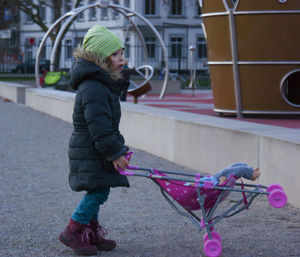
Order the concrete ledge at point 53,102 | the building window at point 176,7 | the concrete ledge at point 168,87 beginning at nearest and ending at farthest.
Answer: the concrete ledge at point 53,102, the concrete ledge at point 168,87, the building window at point 176,7

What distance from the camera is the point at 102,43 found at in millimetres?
5051

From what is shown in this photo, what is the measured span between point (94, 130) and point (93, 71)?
0.37 metres

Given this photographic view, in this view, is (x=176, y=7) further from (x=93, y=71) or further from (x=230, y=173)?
(x=230, y=173)

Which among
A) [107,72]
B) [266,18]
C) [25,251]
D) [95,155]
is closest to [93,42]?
[107,72]

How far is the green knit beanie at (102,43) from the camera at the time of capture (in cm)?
505

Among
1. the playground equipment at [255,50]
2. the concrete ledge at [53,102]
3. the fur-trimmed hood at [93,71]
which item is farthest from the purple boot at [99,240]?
the concrete ledge at [53,102]

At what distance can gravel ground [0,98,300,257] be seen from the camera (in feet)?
17.4

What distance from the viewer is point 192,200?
4922 millimetres

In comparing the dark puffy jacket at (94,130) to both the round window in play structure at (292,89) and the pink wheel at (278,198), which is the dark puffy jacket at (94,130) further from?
the round window in play structure at (292,89)

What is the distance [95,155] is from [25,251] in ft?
2.72


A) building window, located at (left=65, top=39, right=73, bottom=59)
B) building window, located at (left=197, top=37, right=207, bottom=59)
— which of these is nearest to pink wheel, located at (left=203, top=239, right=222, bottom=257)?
building window, located at (left=65, top=39, right=73, bottom=59)

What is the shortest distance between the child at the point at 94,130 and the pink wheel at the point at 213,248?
2.17 feet

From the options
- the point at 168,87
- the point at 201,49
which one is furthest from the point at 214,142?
the point at 201,49


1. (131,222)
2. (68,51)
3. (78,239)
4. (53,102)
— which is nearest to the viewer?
(78,239)
